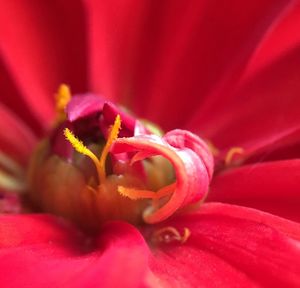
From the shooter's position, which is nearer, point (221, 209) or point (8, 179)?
point (221, 209)

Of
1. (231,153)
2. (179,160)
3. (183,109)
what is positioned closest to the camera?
(179,160)

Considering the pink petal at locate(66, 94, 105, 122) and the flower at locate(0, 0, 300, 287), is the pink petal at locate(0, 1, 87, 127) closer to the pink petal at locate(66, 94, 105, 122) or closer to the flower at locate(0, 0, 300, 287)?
the flower at locate(0, 0, 300, 287)

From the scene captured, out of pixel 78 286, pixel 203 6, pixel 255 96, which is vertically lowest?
pixel 78 286

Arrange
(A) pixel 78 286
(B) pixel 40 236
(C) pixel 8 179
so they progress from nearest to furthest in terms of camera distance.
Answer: (A) pixel 78 286 < (B) pixel 40 236 < (C) pixel 8 179

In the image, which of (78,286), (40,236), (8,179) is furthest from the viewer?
(8,179)

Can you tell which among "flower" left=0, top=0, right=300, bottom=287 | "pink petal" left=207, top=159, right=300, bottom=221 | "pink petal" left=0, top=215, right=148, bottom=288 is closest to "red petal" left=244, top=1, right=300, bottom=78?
"flower" left=0, top=0, right=300, bottom=287

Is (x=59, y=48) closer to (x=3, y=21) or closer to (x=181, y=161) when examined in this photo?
(x=3, y=21)

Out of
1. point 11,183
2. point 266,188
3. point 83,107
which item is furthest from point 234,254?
point 11,183

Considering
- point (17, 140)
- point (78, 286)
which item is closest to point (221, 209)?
point (78, 286)

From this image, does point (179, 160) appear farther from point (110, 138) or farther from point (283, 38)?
point (283, 38)
